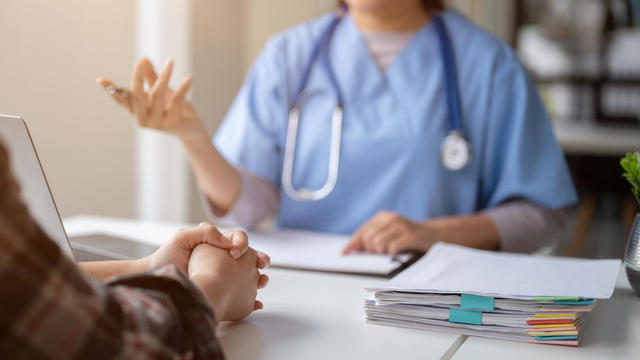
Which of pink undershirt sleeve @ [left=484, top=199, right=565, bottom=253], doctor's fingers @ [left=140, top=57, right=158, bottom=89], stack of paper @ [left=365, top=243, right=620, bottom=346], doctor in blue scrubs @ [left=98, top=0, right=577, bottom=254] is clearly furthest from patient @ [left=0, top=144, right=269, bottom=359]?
pink undershirt sleeve @ [left=484, top=199, right=565, bottom=253]

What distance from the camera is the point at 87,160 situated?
1.66 meters

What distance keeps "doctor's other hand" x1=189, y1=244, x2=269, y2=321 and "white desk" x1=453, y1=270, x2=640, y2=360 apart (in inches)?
8.0

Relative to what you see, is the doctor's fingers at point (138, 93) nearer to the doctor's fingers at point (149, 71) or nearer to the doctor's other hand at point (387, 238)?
the doctor's fingers at point (149, 71)

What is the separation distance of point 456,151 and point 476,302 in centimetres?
62

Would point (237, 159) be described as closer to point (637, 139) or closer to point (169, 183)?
point (169, 183)

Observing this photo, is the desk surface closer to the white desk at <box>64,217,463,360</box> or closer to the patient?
the white desk at <box>64,217,463,360</box>

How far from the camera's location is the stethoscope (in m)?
1.22

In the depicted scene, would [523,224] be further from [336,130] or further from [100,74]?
[100,74]

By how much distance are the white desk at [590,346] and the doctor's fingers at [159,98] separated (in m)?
0.58

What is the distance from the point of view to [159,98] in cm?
97

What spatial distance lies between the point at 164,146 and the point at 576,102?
363 centimetres

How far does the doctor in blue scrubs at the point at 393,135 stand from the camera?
1.19m

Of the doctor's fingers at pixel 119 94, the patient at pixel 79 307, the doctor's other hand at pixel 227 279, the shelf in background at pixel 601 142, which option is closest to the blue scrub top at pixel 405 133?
the doctor's fingers at pixel 119 94

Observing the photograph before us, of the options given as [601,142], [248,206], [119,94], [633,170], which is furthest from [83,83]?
[601,142]
